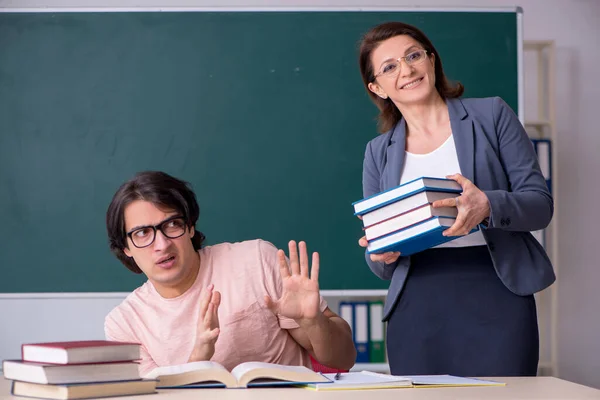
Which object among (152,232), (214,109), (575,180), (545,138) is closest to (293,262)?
(152,232)

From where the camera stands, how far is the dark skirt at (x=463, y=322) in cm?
186

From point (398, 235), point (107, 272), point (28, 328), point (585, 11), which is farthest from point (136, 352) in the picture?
point (585, 11)

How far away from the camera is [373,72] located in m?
2.17

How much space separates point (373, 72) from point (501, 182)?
0.52m

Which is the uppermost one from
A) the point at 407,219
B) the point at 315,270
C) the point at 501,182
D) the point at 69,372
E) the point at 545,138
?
the point at 545,138

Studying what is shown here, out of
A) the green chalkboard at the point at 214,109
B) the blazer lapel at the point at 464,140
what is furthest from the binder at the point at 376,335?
the blazer lapel at the point at 464,140

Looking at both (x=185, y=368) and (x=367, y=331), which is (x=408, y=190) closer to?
(x=185, y=368)

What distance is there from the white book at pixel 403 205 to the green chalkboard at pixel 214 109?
2000 millimetres

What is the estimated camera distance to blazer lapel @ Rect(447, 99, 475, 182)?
1938mm

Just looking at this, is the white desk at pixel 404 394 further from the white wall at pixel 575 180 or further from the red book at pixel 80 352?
the white wall at pixel 575 180

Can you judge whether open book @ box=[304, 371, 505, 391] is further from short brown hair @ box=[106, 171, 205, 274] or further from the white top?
short brown hair @ box=[106, 171, 205, 274]

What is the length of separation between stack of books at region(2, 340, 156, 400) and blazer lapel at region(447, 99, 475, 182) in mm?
1024

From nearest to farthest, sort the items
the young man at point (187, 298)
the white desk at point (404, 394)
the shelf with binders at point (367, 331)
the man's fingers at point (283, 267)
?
the white desk at point (404, 394) → the man's fingers at point (283, 267) → the young man at point (187, 298) → the shelf with binders at point (367, 331)

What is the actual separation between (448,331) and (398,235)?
32 centimetres
